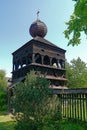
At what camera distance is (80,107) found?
44.5ft

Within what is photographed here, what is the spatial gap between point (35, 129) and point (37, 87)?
186 cm

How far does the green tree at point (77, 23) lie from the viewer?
28.6 ft

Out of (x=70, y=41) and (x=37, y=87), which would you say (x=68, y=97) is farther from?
(x=37, y=87)

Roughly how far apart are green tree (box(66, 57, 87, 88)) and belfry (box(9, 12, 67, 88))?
13.4 m

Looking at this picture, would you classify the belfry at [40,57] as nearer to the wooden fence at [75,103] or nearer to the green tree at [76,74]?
the green tree at [76,74]

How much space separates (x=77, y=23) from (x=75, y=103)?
6.22 meters

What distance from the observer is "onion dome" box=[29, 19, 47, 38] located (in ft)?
115

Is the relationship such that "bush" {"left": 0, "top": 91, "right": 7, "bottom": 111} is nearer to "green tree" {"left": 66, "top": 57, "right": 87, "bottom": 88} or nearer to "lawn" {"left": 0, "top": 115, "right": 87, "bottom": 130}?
"lawn" {"left": 0, "top": 115, "right": 87, "bottom": 130}

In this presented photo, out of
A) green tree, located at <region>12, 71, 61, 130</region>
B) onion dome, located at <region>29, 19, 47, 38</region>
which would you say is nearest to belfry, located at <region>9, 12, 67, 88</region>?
onion dome, located at <region>29, 19, 47, 38</region>

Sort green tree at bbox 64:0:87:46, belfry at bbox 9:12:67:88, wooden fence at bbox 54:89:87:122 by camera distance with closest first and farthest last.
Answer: green tree at bbox 64:0:87:46 → wooden fence at bbox 54:89:87:122 → belfry at bbox 9:12:67:88

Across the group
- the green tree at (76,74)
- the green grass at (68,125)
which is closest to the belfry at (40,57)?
the green tree at (76,74)

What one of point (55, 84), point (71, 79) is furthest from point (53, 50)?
point (71, 79)

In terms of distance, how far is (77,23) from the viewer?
→ 10031 mm

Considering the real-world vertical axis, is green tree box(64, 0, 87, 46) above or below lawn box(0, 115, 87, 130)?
above
